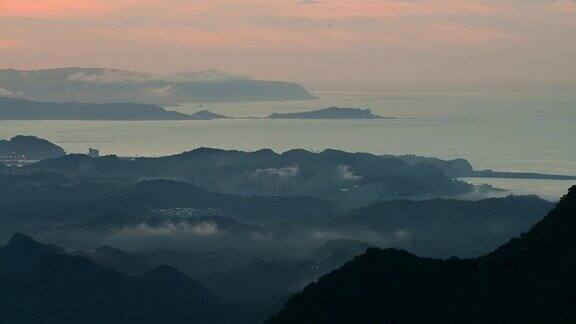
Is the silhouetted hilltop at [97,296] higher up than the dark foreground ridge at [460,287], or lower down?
lower down

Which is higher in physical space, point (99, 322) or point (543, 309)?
point (543, 309)

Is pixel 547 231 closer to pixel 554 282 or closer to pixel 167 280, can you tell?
pixel 554 282

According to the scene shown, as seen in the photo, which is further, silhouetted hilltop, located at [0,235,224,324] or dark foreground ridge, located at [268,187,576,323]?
silhouetted hilltop, located at [0,235,224,324]

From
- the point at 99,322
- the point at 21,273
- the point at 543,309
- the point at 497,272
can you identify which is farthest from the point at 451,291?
the point at 21,273

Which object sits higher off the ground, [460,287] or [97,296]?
[460,287]

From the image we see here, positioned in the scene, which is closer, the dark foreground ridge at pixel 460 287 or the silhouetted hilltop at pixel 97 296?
the dark foreground ridge at pixel 460 287

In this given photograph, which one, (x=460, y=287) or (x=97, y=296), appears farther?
(x=97, y=296)

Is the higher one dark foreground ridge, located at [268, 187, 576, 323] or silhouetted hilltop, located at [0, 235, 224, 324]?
dark foreground ridge, located at [268, 187, 576, 323]

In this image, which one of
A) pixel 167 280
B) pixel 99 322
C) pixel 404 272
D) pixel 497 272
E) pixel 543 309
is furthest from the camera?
pixel 167 280
